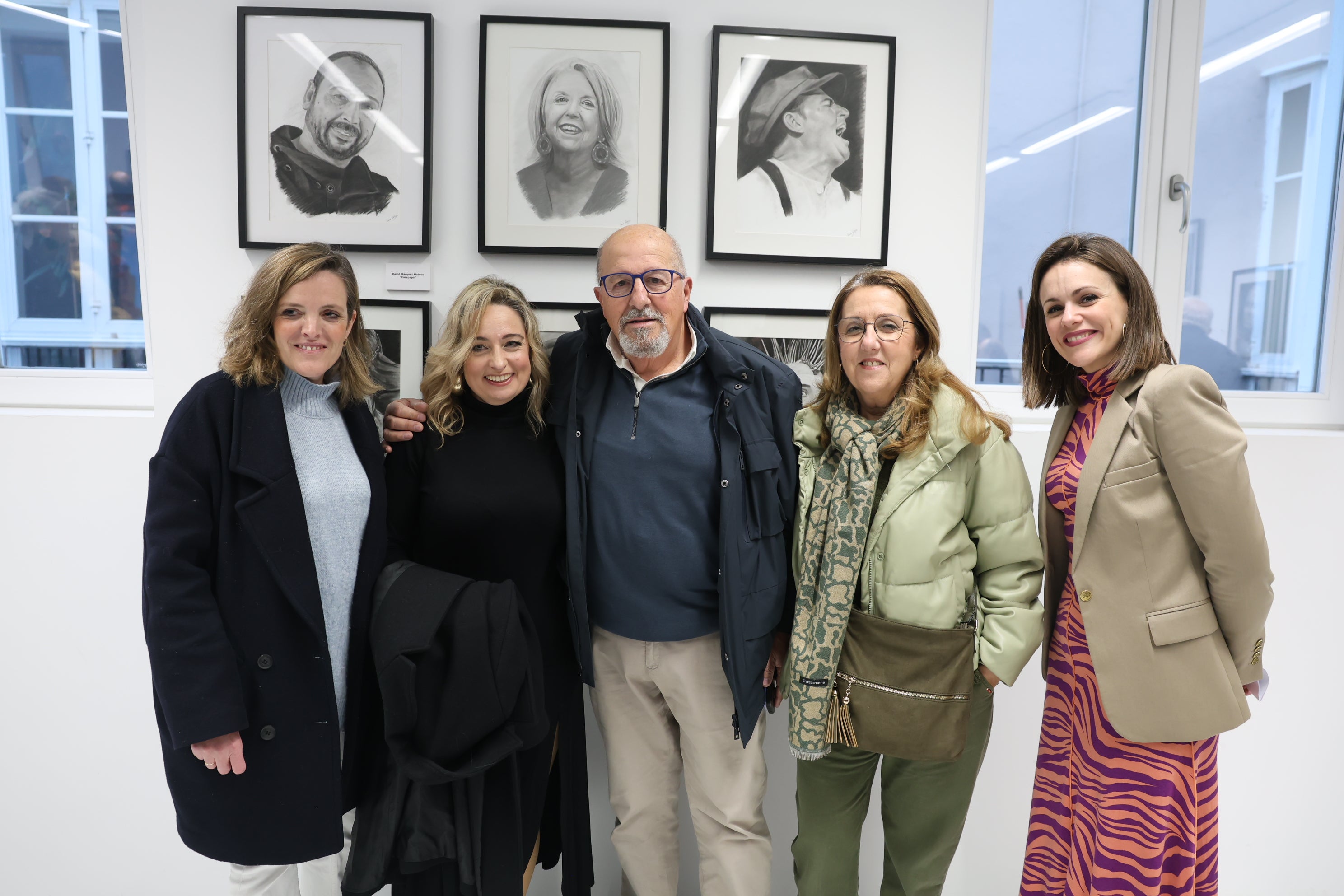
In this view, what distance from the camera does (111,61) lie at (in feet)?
8.16

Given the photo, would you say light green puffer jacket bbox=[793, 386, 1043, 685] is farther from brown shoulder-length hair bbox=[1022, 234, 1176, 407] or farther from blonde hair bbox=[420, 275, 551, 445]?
blonde hair bbox=[420, 275, 551, 445]

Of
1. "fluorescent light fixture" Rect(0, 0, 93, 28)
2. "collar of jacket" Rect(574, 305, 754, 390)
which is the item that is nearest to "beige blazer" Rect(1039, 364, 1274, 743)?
"collar of jacket" Rect(574, 305, 754, 390)

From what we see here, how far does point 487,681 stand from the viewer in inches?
62.7

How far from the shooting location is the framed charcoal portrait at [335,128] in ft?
7.18

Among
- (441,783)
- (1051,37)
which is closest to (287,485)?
(441,783)

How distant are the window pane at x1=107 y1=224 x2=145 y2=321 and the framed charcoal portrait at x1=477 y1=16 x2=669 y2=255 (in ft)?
4.47

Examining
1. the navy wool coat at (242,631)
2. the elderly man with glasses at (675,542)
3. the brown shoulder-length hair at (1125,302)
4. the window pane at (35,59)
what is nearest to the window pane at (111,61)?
the window pane at (35,59)

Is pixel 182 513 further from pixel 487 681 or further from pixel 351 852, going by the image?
pixel 351 852

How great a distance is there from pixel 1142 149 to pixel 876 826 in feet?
8.60

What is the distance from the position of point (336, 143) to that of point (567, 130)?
72cm

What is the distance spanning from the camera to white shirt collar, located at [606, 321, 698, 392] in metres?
1.93

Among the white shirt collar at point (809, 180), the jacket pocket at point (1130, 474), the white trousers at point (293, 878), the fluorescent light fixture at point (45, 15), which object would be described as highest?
the fluorescent light fixture at point (45, 15)

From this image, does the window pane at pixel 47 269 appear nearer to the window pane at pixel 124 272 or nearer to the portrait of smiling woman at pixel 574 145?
the window pane at pixel 124 272

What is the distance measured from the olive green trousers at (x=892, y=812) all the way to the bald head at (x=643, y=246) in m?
1.34
